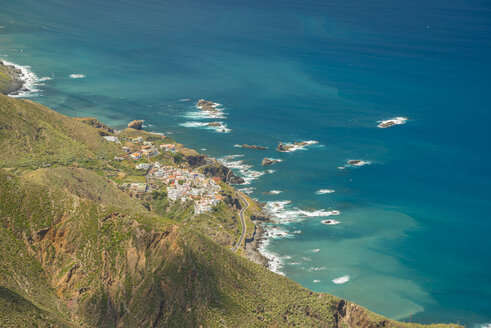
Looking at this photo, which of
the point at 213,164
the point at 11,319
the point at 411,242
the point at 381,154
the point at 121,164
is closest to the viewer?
the point at 11,319

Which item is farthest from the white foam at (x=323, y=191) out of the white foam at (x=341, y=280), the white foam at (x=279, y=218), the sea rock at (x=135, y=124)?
the sea rock at (x=135, y=124)

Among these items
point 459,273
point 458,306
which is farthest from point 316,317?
point 459,273

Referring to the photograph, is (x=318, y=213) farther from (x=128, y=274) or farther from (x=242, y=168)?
(x=128, y=274)

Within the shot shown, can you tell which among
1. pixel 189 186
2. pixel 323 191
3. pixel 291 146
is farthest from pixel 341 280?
pixel 291 146

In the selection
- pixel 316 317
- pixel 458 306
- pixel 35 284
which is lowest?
pixel 458 306

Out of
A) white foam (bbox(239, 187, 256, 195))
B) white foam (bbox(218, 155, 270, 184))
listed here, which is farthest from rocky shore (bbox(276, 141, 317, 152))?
white foam (bbox(239, 187, 256, 195))

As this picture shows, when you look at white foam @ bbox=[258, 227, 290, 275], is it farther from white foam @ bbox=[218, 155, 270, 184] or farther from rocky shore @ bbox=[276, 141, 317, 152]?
rocky shore @ bbox=[276, 141, 317, 152]

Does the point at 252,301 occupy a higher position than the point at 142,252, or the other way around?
the point at 142,252

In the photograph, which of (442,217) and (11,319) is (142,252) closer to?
(11,319)
